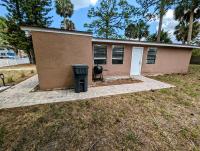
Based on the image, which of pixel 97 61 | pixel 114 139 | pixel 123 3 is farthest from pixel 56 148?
pixel 123 3

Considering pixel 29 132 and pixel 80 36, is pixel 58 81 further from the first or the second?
pixel 29 132

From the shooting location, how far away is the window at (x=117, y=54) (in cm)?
745

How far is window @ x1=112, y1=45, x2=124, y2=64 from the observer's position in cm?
745

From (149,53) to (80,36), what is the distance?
5.80 meters

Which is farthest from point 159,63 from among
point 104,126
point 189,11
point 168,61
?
point 189,11

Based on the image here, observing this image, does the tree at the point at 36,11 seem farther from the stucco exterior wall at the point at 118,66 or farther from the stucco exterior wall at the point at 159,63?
the stucco exterior wall at the point at 159,63

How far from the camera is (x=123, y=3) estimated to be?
17.0 metres

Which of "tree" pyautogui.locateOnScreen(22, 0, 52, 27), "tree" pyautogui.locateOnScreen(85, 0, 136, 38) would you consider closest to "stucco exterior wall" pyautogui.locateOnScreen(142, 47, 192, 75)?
"tree" pyautogui.locateOnScreen(85, 0, 136, 38)

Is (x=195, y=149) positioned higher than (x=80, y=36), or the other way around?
(x=80, y=36)

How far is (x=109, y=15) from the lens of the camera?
17203mm

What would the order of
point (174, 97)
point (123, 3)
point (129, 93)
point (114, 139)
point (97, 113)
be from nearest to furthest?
point (114, 139), point (97, 113), point (174, 97), point (129, 93), point (123, 3)

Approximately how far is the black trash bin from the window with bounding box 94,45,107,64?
8.34ft

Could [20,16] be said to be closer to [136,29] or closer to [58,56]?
[58,56]

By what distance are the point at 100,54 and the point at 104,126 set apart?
206 inches
